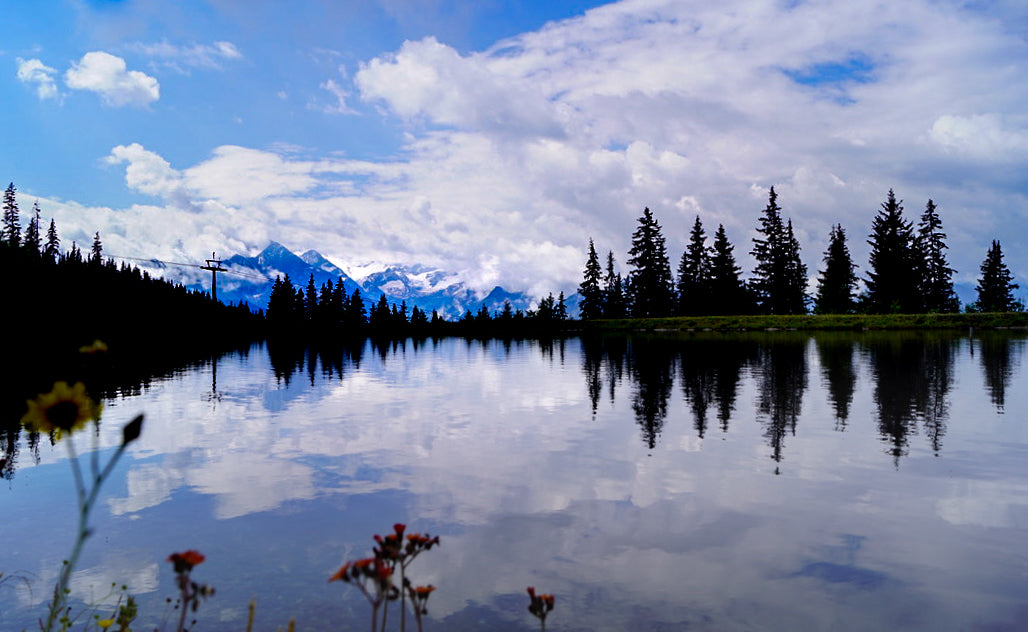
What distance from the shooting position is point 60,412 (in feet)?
10.7

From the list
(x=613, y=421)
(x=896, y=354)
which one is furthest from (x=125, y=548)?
(x=896, y=354)

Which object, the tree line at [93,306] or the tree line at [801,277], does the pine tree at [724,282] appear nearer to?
the tree line at [801,277]

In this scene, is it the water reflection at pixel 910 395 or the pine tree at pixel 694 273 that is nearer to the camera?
the water reflection at pixel 910 395

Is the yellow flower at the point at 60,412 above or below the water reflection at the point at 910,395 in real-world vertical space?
above

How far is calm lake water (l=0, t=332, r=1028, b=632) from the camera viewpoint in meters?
7.77

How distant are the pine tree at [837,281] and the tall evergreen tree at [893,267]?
3863 millimetres

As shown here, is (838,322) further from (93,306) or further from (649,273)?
(93,306)

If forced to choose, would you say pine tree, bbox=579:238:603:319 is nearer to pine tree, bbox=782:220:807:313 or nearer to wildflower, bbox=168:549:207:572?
pine tree, bbox=782:220:807:313

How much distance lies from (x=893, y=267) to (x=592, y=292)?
51.4 metres

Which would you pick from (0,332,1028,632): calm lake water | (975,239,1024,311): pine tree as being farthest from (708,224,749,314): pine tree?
(0,332,1028,632): calm lake water

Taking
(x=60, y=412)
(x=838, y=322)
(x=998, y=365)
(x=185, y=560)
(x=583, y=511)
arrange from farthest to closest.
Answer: (x=838, y=322)
(x=998, y=365)
(x=583, y=511)
(x=60, y=412)
(x=185, y=560)

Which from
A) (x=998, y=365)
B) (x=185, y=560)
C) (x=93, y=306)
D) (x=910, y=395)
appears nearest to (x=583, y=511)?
(x=185, y=560)

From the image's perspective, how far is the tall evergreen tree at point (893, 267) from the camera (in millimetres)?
99438

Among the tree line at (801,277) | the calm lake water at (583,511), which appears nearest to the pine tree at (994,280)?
the tree line at (801,277)
